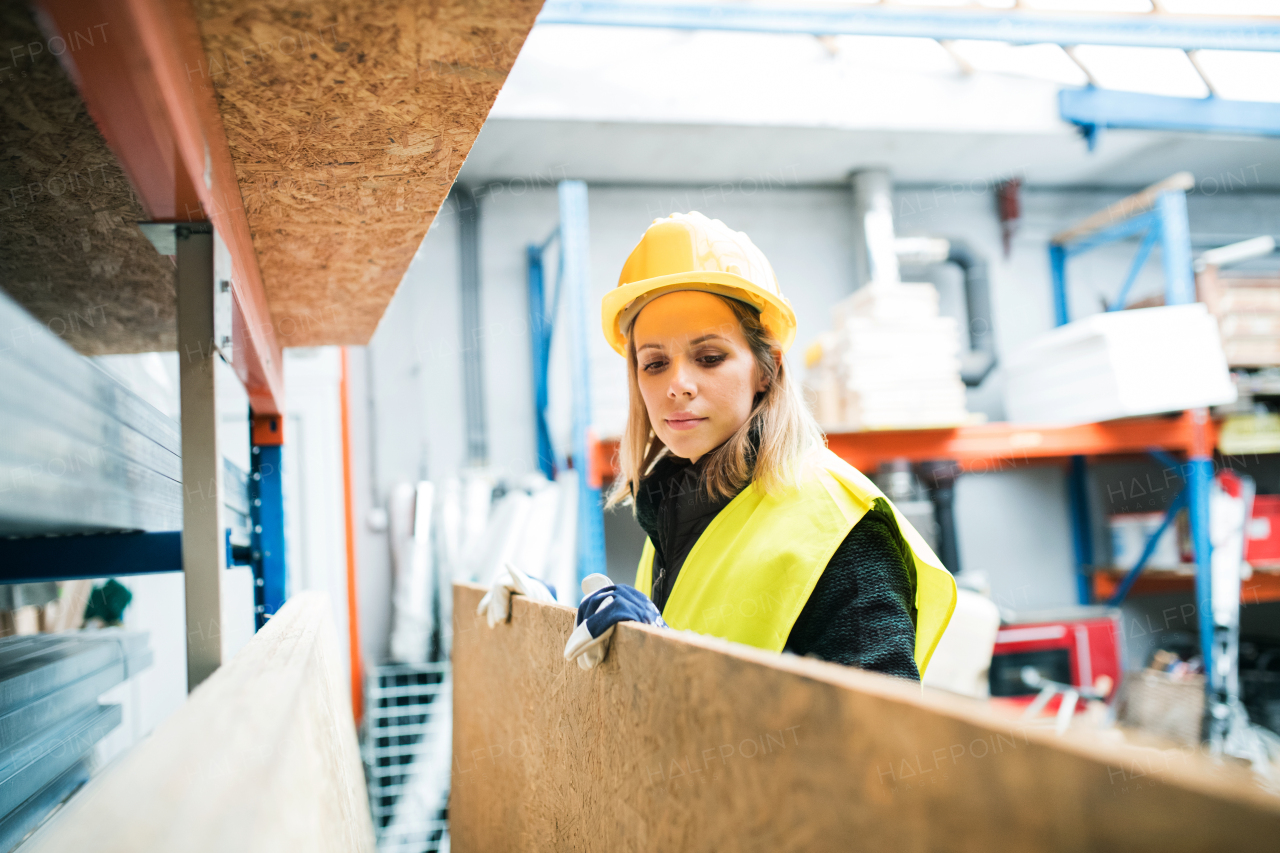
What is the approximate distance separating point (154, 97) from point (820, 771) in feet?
2.36

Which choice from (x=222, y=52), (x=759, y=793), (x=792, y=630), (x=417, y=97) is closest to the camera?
(x=759, y=793)

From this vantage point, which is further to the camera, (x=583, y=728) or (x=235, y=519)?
(x=235, y=519)

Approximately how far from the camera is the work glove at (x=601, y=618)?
841 millimetres

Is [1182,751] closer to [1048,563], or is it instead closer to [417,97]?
[417,97]

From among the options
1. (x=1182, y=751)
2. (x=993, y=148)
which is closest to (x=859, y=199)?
(x=993, y=148)

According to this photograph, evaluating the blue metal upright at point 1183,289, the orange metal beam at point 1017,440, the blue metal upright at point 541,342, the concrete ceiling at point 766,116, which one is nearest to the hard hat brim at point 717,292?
the orange metal beam at point 1017,440

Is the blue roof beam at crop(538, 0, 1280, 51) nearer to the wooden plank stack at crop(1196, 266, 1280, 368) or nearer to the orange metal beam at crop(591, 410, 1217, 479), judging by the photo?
the wooden plank stack at crop(1196, 266, 1280, 368)

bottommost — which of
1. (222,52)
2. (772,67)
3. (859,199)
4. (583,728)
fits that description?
(583,728)

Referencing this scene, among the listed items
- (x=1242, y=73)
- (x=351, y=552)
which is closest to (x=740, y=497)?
(x=351, y=552)

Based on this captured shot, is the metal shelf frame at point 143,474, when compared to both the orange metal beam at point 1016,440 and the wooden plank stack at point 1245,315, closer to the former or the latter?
the orange metal beam at point 1016,440

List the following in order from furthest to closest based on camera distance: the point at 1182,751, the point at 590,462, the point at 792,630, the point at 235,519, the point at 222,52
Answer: the point at 590,462
the point at 235,519
the point at 792,630
the point at 222,52
the point at 1182,751

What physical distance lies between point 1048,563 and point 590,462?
4.22 meters

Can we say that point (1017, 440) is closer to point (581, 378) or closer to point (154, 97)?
point (581, 378)

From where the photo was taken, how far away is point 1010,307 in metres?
6.38
